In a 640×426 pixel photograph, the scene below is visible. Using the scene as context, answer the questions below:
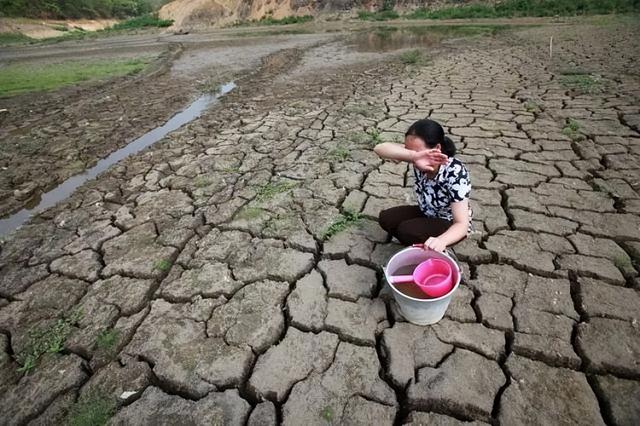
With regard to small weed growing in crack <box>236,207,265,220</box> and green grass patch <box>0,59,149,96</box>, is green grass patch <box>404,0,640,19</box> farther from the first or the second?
small weed growing in crack <box>236,207,265,220</box>

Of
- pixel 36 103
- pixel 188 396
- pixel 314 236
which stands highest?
pixel 36 103

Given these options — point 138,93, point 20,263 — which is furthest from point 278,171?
point 138,93

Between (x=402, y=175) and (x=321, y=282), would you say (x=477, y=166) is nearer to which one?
(x=402, y=175)

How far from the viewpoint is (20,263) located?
254 centimetres

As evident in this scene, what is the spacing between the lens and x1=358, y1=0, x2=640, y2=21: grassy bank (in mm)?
14374

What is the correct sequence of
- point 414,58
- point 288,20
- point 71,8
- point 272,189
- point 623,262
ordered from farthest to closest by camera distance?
1. point 71,8
2. point 288,20
3. point 414,58
4. point 272,189
5. point 623,262

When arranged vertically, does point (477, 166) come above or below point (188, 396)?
above

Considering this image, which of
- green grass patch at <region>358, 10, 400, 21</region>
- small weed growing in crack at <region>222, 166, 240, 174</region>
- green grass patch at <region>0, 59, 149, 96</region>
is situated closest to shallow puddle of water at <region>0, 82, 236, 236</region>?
small weed growing in crack at <region>222, 166, 240, 174</region>

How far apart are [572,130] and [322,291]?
3461 mm

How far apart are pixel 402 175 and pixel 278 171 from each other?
1.20m

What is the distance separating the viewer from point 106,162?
4.15 m

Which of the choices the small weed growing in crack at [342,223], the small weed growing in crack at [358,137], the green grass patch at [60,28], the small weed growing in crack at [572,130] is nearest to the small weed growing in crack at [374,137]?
the small weed growing in crack at [358,137]

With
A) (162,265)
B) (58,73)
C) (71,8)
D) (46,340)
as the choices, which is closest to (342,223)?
(162,265)

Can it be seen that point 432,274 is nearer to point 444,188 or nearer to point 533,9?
point 444,188
